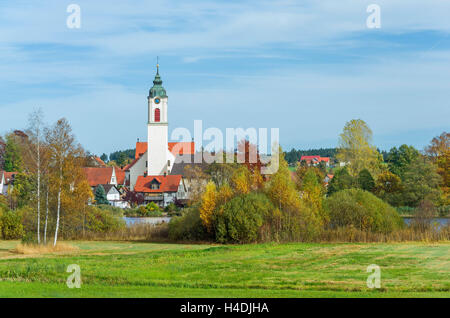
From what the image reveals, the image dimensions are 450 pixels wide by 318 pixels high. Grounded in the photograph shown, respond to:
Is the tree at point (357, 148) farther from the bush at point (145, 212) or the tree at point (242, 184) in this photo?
the tree at point (242, 184)

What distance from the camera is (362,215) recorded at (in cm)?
3378

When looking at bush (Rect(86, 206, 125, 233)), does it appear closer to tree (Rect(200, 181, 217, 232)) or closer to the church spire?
tree (Rect(200, 181, 217, 232))

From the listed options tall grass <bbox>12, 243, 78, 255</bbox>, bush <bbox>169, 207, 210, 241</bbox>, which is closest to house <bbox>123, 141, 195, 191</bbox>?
bush <bbox>169, 207, 210, 241</bbox>

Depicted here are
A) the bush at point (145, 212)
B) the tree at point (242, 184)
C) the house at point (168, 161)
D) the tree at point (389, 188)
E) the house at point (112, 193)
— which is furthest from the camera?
the house at point (168, 161)

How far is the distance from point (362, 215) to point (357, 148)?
97.3 feet

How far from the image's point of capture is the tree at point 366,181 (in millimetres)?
56875

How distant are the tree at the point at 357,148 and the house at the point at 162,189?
29.4 m

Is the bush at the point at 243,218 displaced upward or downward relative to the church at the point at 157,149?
downward

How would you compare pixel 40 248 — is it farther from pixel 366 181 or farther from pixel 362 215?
pixel 366 181

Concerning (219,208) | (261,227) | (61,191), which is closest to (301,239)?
(261,227)

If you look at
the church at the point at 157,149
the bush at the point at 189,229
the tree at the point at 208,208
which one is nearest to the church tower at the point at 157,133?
the church at the point at 157,149

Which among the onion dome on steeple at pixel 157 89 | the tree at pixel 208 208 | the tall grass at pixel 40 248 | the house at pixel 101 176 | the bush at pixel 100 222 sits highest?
the onion dome on steeple at pixel 157 89

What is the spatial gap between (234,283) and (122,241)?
20115 mm
